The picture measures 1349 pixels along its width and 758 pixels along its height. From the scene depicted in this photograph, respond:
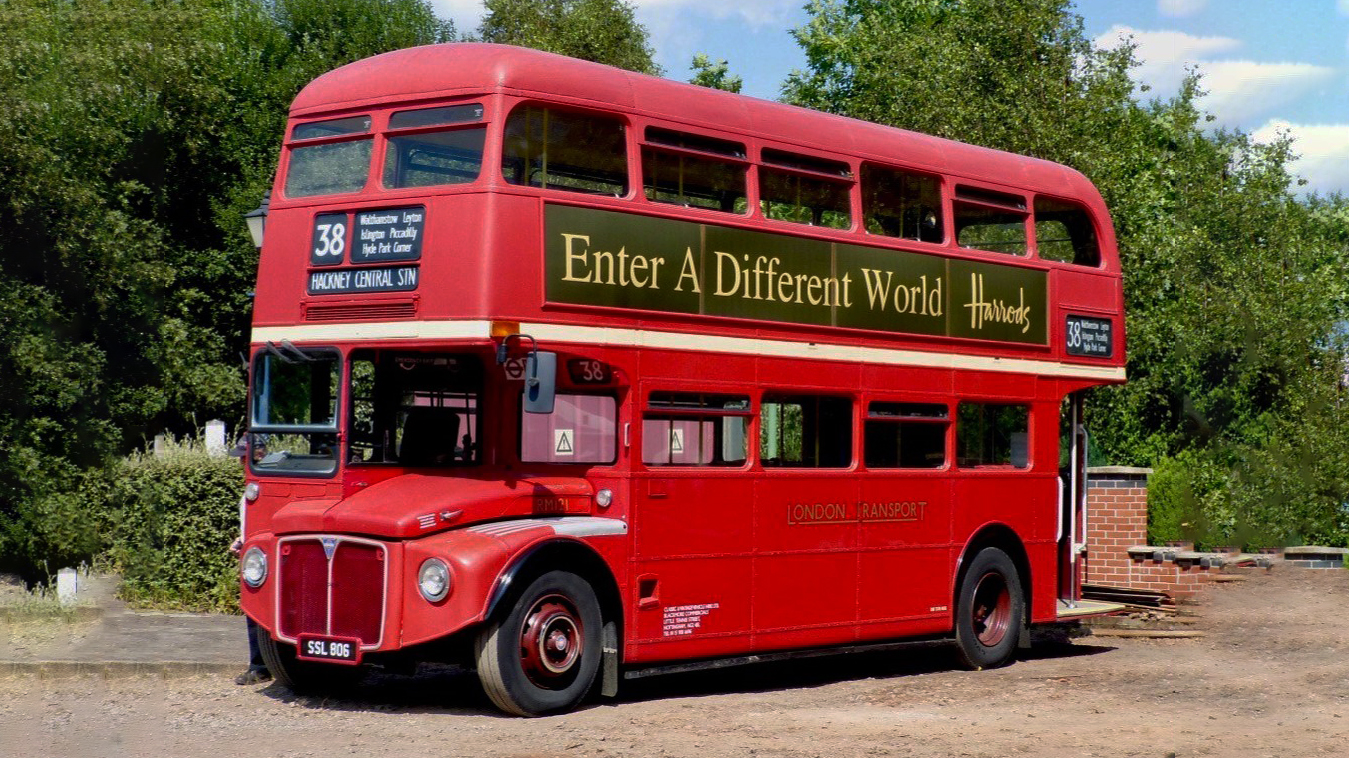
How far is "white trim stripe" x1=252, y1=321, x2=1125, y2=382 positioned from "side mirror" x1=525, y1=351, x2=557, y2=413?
15.3 inches

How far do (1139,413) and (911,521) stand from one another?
26429 mm

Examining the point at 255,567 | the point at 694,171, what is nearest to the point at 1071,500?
the point at 694,171

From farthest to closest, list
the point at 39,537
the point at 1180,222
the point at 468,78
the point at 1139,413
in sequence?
the point at 1180,222 → the point at 1139,413 → the point at 39,537 → the point at 468,78

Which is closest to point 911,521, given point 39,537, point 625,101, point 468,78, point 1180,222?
point 625,101

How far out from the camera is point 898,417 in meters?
14.9

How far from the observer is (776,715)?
11.7 meters

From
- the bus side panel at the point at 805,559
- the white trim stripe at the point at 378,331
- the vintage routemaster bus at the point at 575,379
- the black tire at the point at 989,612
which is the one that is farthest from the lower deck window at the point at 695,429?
the black tire at the point at 989,612

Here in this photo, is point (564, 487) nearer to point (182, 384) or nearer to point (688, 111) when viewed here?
point (688, 111)

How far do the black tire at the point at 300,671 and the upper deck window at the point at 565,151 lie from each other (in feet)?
11.9

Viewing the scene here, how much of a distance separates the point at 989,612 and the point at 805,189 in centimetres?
451

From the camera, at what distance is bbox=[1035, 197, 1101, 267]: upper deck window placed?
16.6 metres

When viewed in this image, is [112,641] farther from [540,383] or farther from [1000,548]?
[1000,548]

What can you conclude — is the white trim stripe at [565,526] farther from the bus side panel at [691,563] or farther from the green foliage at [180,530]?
the green foliage at [180,530]

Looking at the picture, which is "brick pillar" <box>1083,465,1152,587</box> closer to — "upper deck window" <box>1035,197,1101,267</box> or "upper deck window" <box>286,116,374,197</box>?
"upper deck window" <box>1035,197,1101,267</box>
